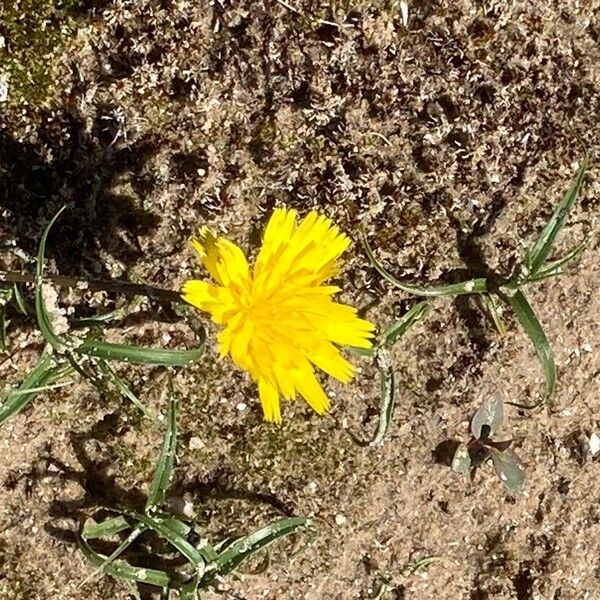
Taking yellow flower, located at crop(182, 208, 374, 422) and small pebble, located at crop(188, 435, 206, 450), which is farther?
small pebble, located at crop(188, 435, 206, 450)

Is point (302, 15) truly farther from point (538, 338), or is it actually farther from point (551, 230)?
point (538, 338)

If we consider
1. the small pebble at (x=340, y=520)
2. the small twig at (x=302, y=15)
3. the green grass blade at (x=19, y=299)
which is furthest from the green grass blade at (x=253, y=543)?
the small twig at (x=302, y=15)

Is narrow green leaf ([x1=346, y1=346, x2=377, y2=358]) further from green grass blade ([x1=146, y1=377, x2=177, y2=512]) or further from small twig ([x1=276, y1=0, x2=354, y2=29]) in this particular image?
small twig ([x1=276, y1=0, x2=354, y2=29])

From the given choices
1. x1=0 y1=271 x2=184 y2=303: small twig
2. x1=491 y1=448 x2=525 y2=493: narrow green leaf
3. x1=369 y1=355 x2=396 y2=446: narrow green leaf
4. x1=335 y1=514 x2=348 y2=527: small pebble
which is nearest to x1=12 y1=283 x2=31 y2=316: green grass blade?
x1=0 y1=271 x2=184 y2=303: small twig

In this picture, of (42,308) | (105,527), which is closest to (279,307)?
(42,308)

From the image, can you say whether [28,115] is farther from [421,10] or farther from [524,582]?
[524,582]
